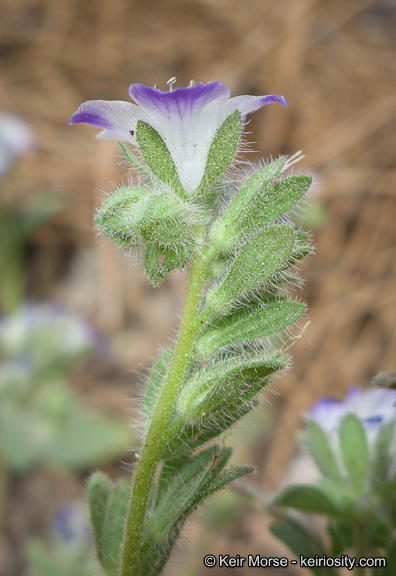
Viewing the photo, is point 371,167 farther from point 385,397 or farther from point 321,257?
point 385,397

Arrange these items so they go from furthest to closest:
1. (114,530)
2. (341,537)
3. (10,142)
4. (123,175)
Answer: (123,175), (10,142), (341,537), (114,530)

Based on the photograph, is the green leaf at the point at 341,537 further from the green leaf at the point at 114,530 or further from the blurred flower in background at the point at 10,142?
the blurred flower in background at the point at 10,142

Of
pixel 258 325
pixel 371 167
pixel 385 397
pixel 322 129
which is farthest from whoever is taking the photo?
pixel 322 129

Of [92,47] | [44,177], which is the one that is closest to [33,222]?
[44,177]

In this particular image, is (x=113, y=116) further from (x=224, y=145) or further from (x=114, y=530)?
(x=114, y=530)

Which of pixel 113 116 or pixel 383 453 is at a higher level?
pixel 113 116

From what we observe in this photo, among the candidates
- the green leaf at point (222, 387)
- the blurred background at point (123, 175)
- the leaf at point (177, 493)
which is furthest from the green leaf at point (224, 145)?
the blurred background at point (123, 175)

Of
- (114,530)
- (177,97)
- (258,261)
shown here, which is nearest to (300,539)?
(114,530)
